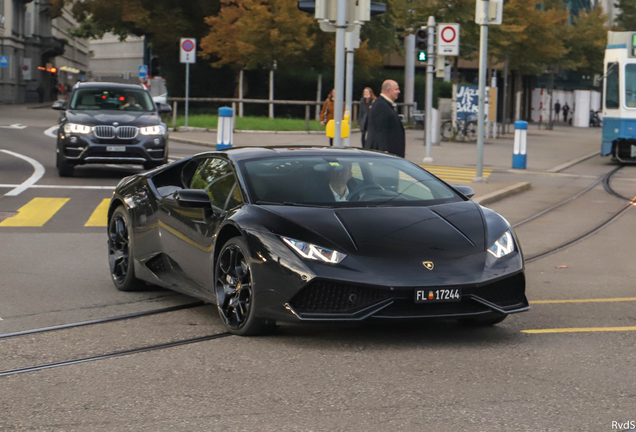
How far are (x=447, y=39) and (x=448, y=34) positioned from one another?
0.13 m

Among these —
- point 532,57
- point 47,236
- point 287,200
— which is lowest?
point 47,236

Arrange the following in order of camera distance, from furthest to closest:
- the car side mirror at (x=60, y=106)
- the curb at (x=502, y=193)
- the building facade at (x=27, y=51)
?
the building facade at (x=27, y=51) → the car side mirror at (x=60, y=106) → the curb at (x=502, y=193)

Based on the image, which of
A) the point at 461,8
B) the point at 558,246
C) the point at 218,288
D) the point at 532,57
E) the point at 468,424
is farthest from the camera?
the point at 532,57

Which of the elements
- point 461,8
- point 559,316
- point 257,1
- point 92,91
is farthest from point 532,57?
point 559,316

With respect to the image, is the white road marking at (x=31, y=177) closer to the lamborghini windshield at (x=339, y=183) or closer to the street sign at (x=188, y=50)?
the lamborghini windshield at (x=339, y=183)

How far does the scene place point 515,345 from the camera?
6.15 meters

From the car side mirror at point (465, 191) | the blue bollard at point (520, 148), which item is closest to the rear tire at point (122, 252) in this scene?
the car side mirror at point (465, 191)

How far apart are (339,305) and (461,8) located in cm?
3561

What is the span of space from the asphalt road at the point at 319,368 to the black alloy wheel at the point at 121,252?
0.42 ft

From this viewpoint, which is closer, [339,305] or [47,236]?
[339,305]

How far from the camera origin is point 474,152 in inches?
1180

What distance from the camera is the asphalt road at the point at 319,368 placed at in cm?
457

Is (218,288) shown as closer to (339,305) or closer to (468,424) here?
(339,305)

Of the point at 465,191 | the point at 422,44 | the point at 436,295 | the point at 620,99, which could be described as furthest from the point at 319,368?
the point at 620,99
